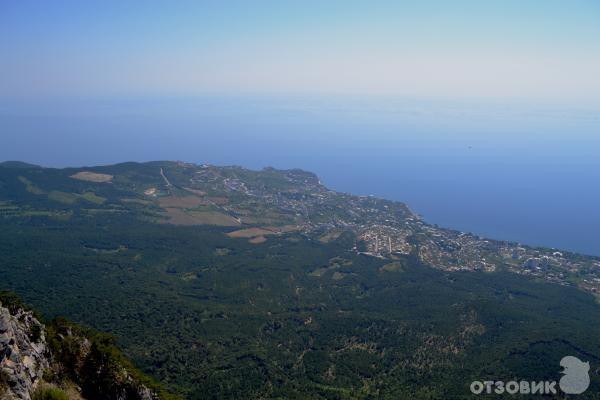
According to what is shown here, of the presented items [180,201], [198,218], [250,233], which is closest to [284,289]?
[250,233]

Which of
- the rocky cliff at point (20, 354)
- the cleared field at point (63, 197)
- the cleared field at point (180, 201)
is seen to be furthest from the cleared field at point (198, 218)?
the rocky cliff at point (20, 354)

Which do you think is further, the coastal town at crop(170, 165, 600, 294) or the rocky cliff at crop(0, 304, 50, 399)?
the coastal town at crop(170, 165, 600, 294)

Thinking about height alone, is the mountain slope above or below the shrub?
below

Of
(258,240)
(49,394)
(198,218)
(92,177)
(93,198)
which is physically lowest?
(258,240)

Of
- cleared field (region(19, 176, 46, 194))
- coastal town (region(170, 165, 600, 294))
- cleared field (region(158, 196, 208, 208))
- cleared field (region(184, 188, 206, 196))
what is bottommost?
coastal town (region(170, 165, 600, 294))

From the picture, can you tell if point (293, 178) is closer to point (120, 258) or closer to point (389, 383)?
point (120, 258)

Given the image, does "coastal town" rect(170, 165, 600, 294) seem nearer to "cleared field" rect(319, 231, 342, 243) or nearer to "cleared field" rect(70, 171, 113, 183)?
"cleared field" rect(319, 231, 342, 243)

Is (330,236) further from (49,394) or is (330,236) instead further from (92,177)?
(49,394)

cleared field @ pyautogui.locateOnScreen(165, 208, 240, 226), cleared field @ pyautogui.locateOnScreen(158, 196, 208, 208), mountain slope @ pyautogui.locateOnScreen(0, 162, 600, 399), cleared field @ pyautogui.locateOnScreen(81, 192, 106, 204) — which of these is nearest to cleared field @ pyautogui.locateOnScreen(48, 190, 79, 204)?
mountain slope @ pyautogui.locateOnScreen(0, 162, 600, 399)
